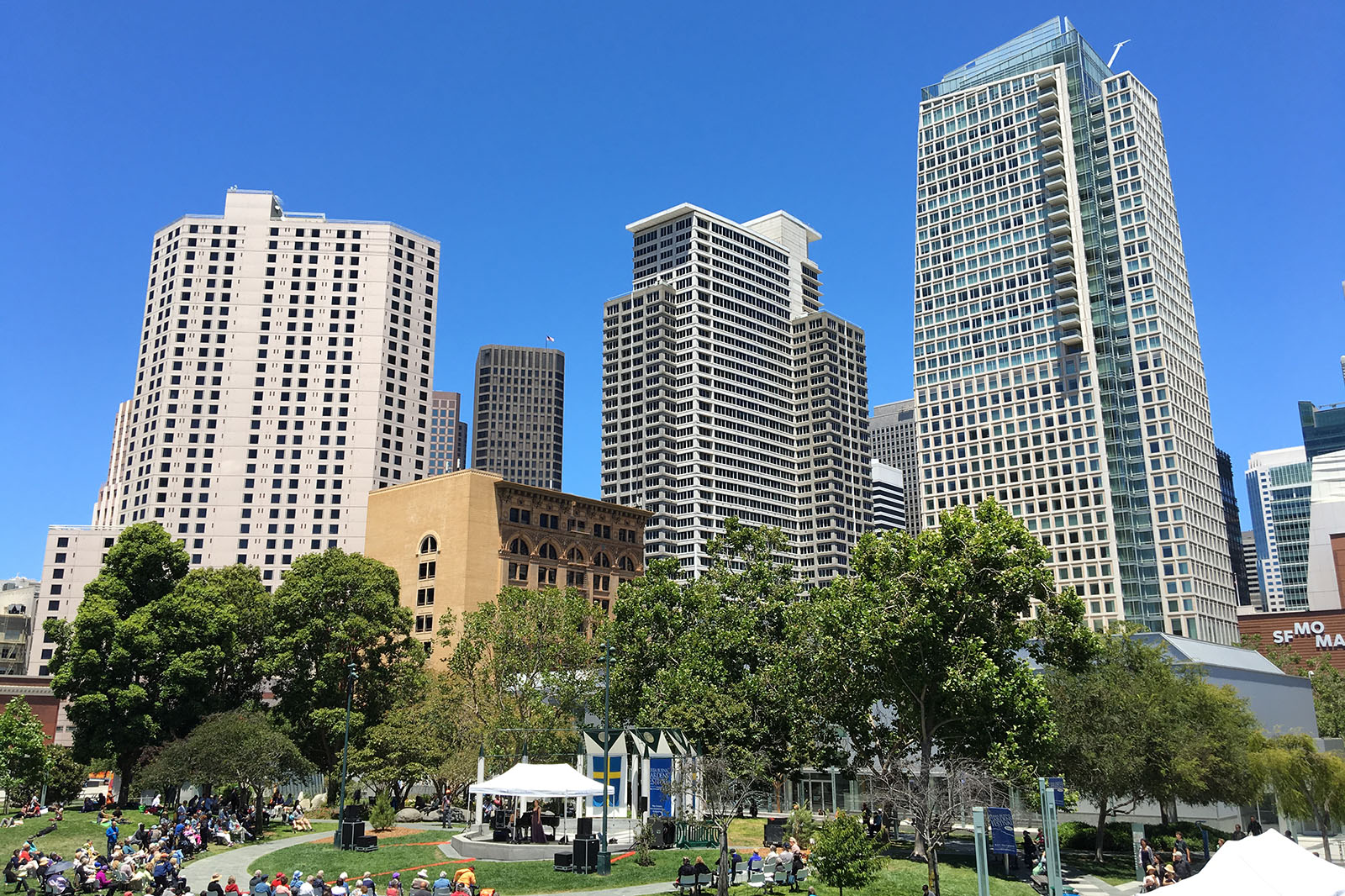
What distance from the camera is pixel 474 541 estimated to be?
297ft

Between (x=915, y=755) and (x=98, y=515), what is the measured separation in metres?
180

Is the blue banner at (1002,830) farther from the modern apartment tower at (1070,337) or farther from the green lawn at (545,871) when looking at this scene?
the modern apartment tower at (1070,337)

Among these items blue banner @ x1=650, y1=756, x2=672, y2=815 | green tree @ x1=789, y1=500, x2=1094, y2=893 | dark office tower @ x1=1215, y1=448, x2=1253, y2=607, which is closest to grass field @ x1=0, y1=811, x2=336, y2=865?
blue banner @ x1=650, y1=756, x2=672, y2=815

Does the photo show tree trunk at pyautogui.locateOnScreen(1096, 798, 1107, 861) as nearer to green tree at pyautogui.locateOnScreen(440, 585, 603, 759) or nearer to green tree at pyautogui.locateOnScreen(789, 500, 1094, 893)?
green tree at pyautogui.locateOnScreen(789, 500, 1094, 893)

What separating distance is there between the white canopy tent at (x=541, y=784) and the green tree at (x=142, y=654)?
26.6 meters

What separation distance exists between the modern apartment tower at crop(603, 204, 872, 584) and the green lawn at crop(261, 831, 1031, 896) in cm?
13160

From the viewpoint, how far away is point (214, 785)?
44688mm

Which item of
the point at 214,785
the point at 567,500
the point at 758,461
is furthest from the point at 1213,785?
the point at 758,461

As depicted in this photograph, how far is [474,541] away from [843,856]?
220ft

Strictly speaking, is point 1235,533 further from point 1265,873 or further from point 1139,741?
point 1265,873

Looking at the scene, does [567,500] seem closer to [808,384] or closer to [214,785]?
[214,785]

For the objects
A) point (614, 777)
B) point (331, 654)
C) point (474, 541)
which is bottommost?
point (614, 777)

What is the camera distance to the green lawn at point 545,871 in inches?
1219

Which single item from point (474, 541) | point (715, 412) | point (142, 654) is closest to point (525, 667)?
point (142, 654)
